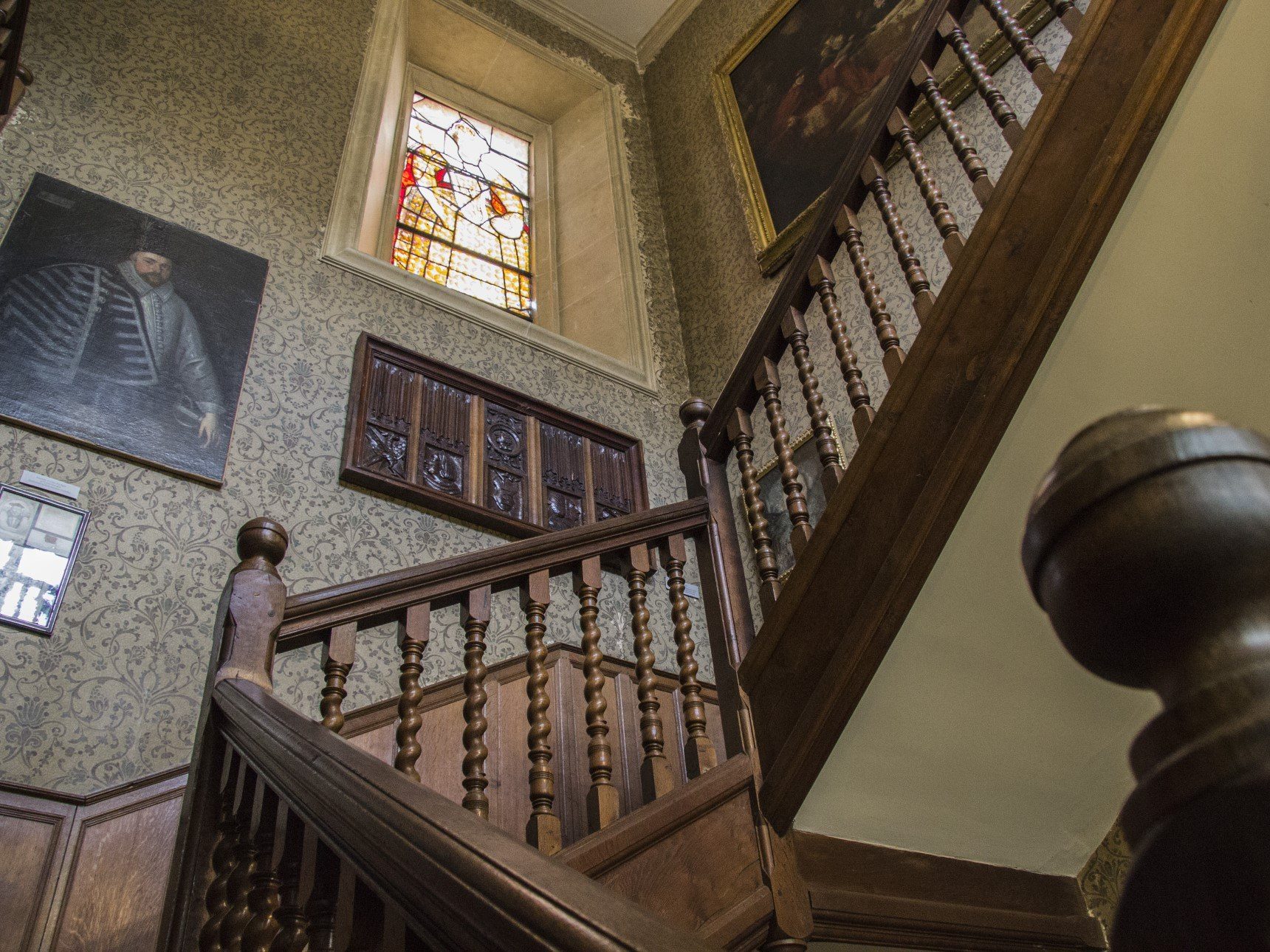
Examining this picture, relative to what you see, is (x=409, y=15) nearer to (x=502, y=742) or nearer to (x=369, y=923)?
(x=502, y=742)

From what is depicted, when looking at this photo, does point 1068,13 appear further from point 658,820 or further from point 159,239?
point 159,239

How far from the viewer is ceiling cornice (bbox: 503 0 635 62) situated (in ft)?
26.0

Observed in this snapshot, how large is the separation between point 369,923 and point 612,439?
14.9 feet

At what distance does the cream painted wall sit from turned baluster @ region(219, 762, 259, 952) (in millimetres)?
1378

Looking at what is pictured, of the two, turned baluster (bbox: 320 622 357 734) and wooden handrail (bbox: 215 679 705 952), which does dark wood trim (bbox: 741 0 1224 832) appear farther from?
wooden handrail (bbox: 215 679 705 952)

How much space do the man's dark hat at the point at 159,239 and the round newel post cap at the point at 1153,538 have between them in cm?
492

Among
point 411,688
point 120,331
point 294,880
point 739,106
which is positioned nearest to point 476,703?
point 411,688

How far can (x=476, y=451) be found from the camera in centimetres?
508

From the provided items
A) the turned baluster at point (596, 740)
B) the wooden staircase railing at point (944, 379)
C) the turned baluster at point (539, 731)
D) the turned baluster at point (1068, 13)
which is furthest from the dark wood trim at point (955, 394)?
the turned baluster at point (539, 731)

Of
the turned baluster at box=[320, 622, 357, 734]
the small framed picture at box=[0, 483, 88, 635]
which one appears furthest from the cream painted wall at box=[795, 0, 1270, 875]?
the small framed picture at box=[0, 483, 88, 635]

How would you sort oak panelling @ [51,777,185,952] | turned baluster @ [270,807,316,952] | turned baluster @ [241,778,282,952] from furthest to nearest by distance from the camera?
1. oak panelling @ [51,777,185,952]
2. turned baluster @ [241,778,282,952]
3. turned baluster @ [270,807,316,952]

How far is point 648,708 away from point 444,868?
1.42 m

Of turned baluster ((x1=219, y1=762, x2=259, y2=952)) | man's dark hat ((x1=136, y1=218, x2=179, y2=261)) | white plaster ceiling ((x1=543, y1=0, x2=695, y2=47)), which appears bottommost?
turned baluster ((x1=219, y1=762, x2=259, y2=952))

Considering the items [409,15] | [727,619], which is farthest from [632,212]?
[727,619]
